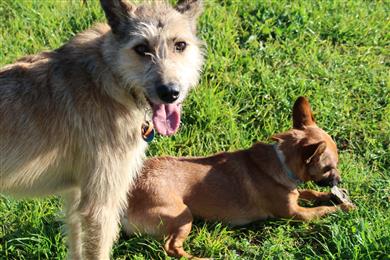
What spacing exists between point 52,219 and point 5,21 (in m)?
2.84

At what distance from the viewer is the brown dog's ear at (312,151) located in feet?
15.6

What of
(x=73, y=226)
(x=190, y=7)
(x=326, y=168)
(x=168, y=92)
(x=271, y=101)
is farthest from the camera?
(x=271, y=101)

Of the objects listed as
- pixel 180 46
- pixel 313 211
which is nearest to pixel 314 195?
pixel 313 211

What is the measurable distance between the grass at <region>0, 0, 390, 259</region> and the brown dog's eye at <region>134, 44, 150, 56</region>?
160 cm

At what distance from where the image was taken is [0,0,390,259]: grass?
4574 millimetres

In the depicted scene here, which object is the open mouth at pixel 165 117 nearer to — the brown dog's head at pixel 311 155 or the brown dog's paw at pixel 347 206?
the brown dog's head at pixel 311 155

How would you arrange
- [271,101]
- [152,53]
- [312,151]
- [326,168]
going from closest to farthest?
[152,53] < [312,151] < [326,168] < [271,101]

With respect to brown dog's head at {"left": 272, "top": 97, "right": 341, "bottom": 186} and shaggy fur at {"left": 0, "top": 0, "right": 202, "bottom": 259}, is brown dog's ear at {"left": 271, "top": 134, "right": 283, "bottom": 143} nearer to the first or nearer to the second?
brown dog's head at {"left": 272, "top": 97, "right": 341, "bottom": 186}

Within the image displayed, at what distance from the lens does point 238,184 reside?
4973 millimetres

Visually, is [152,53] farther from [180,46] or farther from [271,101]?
[271,101]

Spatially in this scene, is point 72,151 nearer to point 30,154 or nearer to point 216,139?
point 30,154

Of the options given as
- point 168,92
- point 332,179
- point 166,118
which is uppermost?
point 168,92

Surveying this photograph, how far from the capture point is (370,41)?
682 centimetres

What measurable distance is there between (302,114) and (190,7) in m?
1.60
